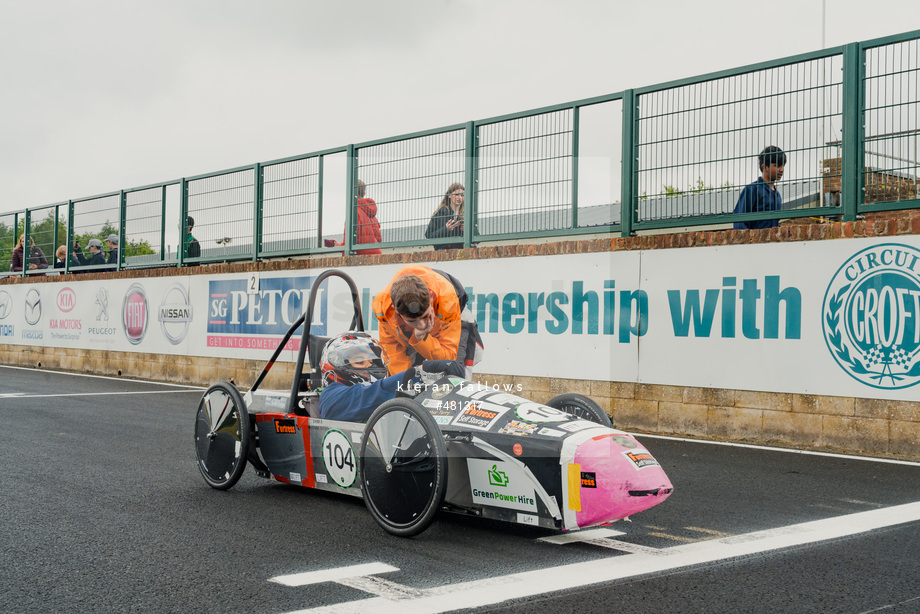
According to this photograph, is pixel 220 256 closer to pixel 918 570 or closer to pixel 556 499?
pixel 556 499

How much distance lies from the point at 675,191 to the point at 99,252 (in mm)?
14727

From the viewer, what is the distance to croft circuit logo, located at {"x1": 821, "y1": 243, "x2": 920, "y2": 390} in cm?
792

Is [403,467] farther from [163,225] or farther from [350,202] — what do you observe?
[163,225]

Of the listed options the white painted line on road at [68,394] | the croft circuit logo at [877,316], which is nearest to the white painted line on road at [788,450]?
the croft circuit logo at [877,316]

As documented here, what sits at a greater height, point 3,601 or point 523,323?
point 523,323

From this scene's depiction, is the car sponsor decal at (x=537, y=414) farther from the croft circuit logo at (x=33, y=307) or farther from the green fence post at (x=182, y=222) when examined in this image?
the croft circuit logo at (x=33, y=307)

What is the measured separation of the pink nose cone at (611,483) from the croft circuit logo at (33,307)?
19700mm

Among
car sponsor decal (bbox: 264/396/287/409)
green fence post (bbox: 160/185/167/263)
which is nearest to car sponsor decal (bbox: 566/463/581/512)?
car sponsor decal (bbox: 264/396/287/409)

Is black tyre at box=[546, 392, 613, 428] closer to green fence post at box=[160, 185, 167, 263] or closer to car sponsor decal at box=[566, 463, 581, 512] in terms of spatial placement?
car sponsor decal at box=[566, 463, 581, 512]

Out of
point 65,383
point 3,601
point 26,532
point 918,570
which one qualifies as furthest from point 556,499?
point 65,383

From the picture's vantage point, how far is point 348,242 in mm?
14398

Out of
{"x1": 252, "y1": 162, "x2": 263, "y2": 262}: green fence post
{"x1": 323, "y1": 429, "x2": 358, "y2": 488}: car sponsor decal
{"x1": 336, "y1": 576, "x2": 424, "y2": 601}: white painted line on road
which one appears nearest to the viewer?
{"x1": 336, "y1": 576, "x2": 424, "y2": 601}: white painted line on road

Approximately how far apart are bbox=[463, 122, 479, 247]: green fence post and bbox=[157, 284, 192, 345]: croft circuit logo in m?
6.50

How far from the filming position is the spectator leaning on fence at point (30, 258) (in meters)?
22.6
